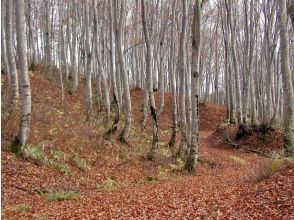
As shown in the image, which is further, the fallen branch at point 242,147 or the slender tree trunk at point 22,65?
the fallen branch at point 242,147

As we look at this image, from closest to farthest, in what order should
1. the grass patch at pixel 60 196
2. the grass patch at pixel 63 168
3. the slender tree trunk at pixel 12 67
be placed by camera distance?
the grass patch at pixel 60 196, the grass patch at pixel 63 168, the slender tree trunk at pixel 12 67

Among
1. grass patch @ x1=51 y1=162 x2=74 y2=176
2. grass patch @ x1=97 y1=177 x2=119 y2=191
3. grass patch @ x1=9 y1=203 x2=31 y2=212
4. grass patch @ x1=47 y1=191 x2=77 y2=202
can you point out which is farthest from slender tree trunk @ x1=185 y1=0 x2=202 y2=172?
grass patch @ x1=9 y1=203 x2=31 y2=212

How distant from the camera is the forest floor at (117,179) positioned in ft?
23.8

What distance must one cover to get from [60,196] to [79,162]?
2.99 metres

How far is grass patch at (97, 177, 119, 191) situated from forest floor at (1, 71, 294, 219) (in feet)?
0.10

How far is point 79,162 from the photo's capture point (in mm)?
11641

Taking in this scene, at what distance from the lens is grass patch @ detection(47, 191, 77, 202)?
28.0 feet

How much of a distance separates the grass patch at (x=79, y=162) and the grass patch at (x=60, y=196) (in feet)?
8.03

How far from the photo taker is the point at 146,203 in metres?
8.20

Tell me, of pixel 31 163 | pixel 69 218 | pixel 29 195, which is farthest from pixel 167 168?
pixel 69 218

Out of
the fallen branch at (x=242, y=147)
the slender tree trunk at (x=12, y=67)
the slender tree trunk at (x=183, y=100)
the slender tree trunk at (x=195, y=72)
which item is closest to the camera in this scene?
the slender tree trunk at (x=195, y=72)

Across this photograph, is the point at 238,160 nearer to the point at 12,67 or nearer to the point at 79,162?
the point at 79,162

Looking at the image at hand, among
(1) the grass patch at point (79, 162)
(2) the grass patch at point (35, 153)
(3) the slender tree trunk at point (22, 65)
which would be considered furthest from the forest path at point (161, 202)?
(3) the slender tree trunk at point (22, 65)

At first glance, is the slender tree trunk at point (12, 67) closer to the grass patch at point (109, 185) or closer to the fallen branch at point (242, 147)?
the grass patch at point (109, 185)
